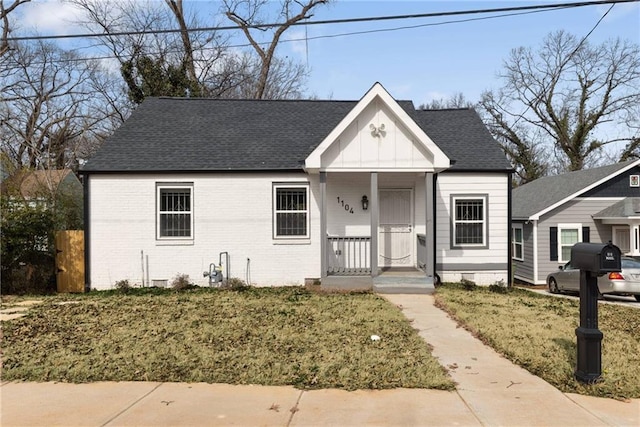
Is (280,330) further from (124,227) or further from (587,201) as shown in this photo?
(587,201)

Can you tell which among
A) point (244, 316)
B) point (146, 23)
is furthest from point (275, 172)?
point (146, 23)

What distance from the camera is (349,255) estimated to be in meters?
13.4

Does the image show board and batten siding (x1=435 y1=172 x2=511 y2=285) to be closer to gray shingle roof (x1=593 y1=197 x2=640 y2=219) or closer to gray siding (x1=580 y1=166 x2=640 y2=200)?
gray shingle roof (x1=593 y1=197 x2=640 y2=219)

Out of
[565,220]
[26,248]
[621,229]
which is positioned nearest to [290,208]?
[26,248]

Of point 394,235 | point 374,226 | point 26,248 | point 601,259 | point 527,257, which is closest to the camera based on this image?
point 601,259

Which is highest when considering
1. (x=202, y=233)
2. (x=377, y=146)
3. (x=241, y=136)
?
(x=241, y=136)

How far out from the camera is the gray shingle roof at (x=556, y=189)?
71.5ft

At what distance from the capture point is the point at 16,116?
29.3m

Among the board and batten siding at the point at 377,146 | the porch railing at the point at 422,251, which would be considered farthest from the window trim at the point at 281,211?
the porch railing at the point at 422,251

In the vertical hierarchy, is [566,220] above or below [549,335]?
above

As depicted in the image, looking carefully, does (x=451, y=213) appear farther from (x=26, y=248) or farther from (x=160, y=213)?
(x=26, y=248)

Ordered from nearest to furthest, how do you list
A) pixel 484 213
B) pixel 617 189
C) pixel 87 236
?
pixel 87 236, pixel 484 213, pixel 617 189

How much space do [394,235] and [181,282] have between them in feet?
20.8

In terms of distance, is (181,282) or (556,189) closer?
(181,282)
